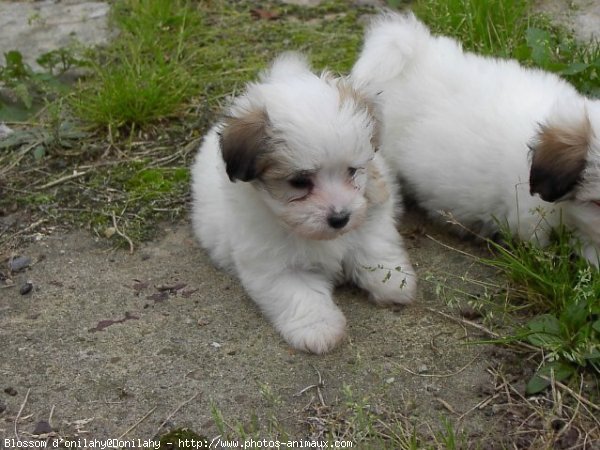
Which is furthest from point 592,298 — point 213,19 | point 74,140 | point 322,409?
point 213,19

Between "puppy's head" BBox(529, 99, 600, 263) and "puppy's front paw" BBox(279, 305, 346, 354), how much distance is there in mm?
904

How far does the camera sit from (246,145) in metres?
3.25

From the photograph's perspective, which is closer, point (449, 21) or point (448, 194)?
point (448, 194)

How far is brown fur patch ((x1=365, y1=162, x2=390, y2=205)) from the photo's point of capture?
3582 mm

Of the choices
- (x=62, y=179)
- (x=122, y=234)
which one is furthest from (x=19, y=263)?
(x=62, y=179)

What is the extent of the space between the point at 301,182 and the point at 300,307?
53cm

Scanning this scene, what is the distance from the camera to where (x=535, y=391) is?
3.05m

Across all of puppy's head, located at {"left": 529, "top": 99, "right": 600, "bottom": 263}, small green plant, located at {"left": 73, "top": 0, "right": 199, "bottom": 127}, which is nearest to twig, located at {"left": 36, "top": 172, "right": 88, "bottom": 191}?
small green plant, located at {"left": 73, "top": 0, "right": 199, "bottom": 127}

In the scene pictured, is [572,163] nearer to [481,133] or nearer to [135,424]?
[481,133]

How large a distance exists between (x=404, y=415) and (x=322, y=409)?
0.28 m

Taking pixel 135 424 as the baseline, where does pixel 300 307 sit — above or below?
above

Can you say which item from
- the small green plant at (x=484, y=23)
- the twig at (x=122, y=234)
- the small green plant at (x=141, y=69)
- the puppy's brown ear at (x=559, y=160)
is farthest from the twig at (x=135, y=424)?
the small green plant at (x=484, y=23)

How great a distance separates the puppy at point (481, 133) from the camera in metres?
3.36

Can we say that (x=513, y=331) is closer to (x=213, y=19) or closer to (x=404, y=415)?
(x=404, y=415)
